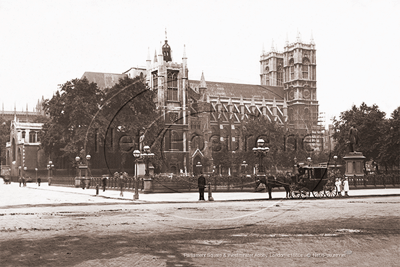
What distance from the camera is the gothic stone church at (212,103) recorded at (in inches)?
3848

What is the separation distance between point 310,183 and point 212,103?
8370 centimetres

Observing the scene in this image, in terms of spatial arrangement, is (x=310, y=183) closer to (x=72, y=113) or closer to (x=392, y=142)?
(x=392, y=142)

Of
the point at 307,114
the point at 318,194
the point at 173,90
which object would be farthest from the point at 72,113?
the point at 307,114

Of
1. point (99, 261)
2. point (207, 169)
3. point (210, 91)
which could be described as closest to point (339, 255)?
point (99, 261)

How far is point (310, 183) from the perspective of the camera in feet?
91.7

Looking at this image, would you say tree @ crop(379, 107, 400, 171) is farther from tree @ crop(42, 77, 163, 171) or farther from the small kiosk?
tree @ crop(42, 77, 163, 171)

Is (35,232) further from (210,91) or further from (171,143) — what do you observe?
(210,91)

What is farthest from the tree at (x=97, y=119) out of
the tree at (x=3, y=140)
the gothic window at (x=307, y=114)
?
the gothic window at (x=307, y=114)

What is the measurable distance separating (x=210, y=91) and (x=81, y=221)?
111 meters

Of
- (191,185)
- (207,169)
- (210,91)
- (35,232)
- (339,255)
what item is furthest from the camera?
(210,91)

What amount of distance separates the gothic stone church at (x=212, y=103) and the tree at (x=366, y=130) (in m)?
18.0

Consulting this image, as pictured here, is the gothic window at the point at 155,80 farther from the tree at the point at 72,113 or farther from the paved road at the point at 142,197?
the paved road at the point at 142,197

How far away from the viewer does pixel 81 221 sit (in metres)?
14.7

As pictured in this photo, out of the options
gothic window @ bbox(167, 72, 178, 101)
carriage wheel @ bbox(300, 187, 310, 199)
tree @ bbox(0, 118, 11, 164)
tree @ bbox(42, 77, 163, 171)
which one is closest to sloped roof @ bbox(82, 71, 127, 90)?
gothic window @ bbox(167, 72, 178, 101)
